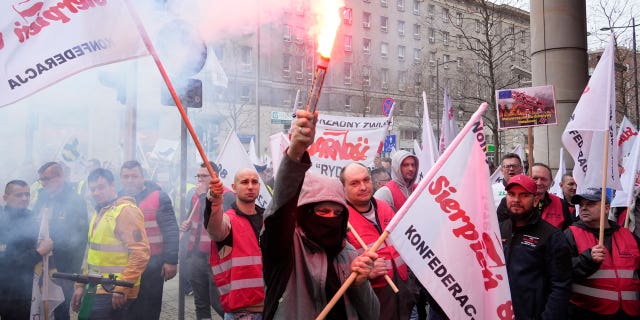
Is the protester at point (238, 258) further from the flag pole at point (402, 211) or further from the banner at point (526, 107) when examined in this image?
the banner at point (526, 107)

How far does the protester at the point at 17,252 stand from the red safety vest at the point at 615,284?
15.6 feet

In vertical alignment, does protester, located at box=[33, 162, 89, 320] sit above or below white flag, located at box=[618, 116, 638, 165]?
below

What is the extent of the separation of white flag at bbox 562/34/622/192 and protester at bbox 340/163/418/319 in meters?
2.39

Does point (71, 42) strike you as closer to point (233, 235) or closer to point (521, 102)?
point (233, 235)

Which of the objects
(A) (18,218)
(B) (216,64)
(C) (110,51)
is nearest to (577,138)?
(B) (216,64)

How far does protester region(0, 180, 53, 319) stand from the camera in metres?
4.71

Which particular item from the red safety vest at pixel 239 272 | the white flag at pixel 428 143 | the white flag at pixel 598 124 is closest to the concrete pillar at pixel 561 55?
the white flag at pixel 428 143

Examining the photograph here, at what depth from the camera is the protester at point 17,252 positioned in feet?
15.5

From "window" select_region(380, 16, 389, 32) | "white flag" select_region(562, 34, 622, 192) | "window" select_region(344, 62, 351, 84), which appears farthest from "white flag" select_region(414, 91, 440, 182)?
"window" select_region(344, 62, 351, 84)

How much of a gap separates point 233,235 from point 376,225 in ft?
3.84

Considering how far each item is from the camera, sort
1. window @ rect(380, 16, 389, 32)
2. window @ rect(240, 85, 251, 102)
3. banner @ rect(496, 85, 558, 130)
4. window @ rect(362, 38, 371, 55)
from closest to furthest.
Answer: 1. banner @ rect(496, 85, 558, 130)
2. window @ rect(380, 16, 389, 32)
3. window @ rect(362, 38, 371, 55)
4. window @ rect(240, 85, 251, 102)

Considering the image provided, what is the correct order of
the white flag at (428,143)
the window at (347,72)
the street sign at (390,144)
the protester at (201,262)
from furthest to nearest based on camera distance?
1. the window at (347,72)
2. the street sign at (390,144)
3. the white flag at (428,143)
4. the protester at (201,262)

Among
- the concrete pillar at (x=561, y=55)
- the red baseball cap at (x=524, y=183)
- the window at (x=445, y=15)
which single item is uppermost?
the window at (x=445, y=15)

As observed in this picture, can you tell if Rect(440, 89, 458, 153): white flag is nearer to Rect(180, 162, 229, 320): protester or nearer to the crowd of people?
the crowd of people
